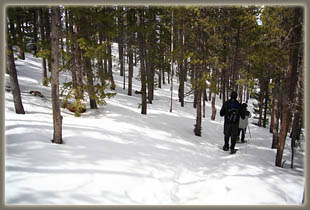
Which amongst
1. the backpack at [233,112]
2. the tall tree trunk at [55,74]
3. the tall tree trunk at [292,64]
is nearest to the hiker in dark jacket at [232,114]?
the backpack at [233,112]

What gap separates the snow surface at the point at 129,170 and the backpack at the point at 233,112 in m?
1.37

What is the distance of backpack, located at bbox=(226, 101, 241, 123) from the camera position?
711 cm

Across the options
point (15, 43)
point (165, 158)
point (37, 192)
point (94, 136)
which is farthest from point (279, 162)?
point (15, 43)

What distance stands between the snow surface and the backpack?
1.37 meters

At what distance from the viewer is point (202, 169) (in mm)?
5961

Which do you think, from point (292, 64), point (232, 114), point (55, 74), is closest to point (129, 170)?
point (55, 74)

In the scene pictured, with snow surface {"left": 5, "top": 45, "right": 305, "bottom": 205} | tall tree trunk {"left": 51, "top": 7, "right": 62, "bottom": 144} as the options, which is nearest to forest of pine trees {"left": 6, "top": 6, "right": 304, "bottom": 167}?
tall tree trunk {"left": 51, "top": 7, "right": 62, "bottom": 144}

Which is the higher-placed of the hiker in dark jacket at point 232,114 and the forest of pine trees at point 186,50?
the forest of pine trees at point 186,50

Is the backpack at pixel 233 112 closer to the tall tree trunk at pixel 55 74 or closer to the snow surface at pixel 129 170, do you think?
the snow surface at pixel 129 170

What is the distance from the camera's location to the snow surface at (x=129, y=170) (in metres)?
3.69

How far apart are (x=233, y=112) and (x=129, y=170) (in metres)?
4.58

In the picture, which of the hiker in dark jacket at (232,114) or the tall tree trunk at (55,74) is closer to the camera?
the tall tree trunk at (55,74)

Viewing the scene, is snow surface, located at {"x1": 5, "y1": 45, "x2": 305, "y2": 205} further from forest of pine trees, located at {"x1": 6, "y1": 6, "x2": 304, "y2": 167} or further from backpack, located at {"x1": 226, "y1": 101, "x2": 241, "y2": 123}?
Answer: backpack, located at {"x1": 226, "y1": 101, "x2": 241, "y2": 123}

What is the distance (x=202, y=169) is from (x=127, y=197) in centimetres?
297
